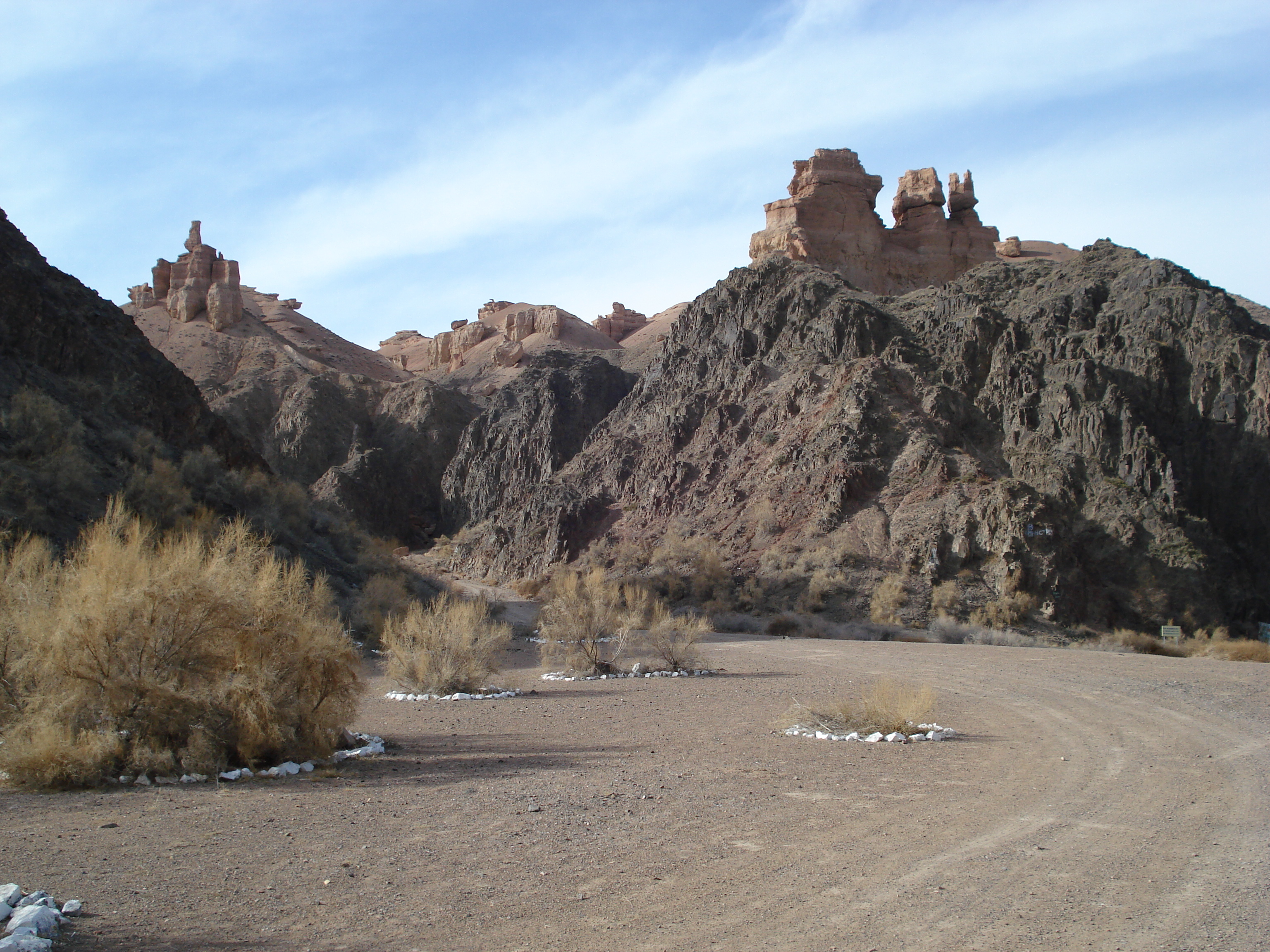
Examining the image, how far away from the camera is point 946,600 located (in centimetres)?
3856

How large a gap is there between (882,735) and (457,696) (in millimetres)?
8462

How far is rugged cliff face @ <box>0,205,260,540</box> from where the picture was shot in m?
25.3

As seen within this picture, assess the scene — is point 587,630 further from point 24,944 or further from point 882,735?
point 24,944

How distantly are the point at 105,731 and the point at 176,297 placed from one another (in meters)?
109

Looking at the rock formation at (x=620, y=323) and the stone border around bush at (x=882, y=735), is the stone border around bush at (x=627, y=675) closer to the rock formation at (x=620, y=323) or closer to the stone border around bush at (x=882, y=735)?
the stone border around bush at (x=882, y=735)

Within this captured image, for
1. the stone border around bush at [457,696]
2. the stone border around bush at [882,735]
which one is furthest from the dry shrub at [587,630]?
the stone border around bush at [882,735]

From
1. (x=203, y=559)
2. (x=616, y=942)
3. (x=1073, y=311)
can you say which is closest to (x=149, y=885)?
(x=616, y=942)

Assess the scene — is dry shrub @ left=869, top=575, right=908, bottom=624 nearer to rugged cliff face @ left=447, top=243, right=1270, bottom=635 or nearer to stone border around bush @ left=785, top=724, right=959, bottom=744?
rugged cliff face @ left=447, top=243, right=1270, bottom=635

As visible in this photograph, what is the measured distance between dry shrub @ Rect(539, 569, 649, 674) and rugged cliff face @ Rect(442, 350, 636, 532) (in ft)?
163

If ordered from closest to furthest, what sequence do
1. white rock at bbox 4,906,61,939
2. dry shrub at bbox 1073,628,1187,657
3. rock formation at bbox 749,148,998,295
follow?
white rock at bbox 4,906,61,939 → dry shrub at bbox 1073,628,1187,657 → rock formation at bbox 749,148,998,295

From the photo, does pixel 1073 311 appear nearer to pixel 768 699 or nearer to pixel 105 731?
pixel 768 699

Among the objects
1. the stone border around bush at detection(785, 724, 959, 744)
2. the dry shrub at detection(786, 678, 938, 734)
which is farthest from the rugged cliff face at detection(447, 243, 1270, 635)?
the stone border around bush at detection(785, 724, 959, 744)

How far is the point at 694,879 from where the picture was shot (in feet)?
23.2

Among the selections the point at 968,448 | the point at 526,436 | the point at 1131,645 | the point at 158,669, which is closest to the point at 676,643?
the point at 158,669
